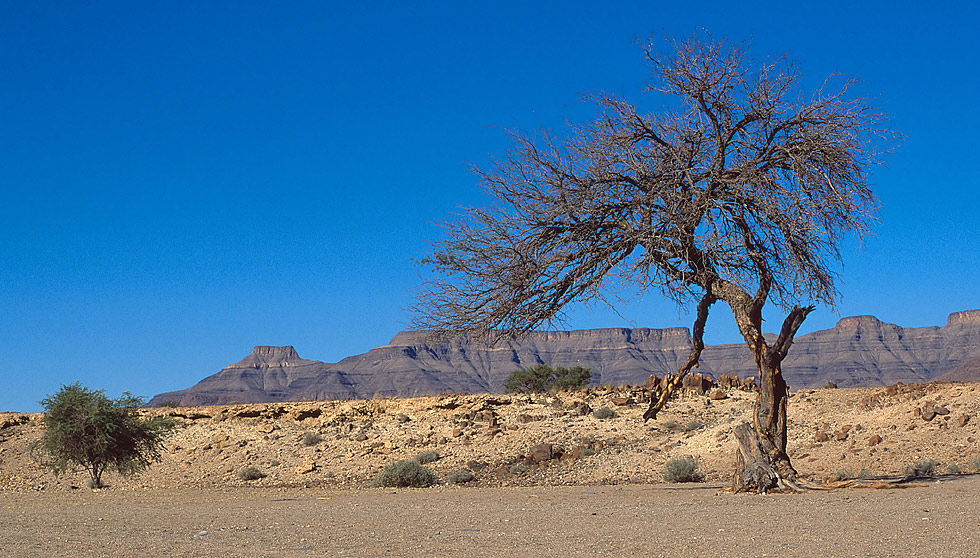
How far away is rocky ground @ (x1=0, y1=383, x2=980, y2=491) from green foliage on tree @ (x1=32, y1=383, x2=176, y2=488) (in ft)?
4.67

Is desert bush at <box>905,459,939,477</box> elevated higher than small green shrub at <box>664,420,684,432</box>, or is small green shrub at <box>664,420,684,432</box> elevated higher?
small green shrub at <box>664,420,684,432</box>

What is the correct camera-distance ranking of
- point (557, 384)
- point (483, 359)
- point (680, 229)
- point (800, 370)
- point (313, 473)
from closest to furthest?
point (680, 229), point (313, 473), point (557, 384), point (800, 370), point (483, 359)

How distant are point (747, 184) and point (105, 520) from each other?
11.7 meters

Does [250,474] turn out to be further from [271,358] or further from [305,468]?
[271,358]

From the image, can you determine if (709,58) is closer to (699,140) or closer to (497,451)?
(699,140)

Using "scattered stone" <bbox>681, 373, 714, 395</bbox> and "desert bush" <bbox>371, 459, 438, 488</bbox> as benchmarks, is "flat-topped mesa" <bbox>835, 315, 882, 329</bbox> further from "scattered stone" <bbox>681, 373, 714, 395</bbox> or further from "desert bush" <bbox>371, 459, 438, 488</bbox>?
"desert bush" <bbox>371, 459, 438, 488</bbox>

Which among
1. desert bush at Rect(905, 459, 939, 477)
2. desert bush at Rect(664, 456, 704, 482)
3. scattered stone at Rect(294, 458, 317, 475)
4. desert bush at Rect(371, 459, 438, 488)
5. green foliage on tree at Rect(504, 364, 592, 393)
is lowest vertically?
desert bush at Rect(905, 459, 939, 477)

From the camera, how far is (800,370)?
14550 cm

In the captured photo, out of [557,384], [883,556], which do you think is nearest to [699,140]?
[883,556]

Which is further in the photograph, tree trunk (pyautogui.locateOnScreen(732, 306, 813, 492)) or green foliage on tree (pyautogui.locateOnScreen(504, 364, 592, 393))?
green foliage on tree (pyautogui.locateOnScreen(504, 364, 592, 393))

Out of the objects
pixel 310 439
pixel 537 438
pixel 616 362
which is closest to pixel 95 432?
pixel 310 439

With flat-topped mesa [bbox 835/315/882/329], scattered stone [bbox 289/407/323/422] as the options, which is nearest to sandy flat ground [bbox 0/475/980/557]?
scattered stone [bbox 289/407/323/422]

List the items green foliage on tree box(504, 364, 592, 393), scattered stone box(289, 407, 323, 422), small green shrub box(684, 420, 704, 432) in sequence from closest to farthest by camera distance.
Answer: small green shrub box(684, 420, 704, 432) < scattered stone box(289, 407, 323, 422) < green foliage on tree box(504, 364, 592, 393)

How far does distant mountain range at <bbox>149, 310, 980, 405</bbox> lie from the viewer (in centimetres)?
Result: 14475
